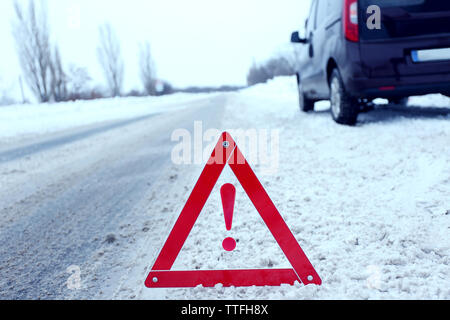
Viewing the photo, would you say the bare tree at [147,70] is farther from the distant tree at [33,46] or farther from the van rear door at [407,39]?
the van rear door at [407,39]

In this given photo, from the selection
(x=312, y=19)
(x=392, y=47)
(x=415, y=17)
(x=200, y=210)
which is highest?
(x=312, y=19)

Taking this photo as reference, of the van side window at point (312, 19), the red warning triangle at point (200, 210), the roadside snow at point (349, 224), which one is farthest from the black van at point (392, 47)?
the red warning triangle at point (200, 210)

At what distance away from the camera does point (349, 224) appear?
96.2 inches

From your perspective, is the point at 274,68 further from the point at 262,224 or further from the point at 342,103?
the point at 262,224

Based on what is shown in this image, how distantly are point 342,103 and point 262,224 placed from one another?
11.9 feet

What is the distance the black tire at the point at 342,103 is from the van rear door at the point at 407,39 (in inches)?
24.7

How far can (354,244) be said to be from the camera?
2178mm

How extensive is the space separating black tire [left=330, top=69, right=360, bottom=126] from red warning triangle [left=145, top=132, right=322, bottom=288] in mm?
4186

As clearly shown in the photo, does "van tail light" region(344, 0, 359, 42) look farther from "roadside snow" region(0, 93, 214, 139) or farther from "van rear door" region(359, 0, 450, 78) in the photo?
"roadside snow" region(0, 93, 214, 139)

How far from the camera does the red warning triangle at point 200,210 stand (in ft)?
5.66

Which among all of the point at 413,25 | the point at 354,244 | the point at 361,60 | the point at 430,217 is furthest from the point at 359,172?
the point at 413,25

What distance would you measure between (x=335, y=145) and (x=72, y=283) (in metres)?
3.66

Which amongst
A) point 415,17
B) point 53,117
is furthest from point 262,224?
point 53,117
